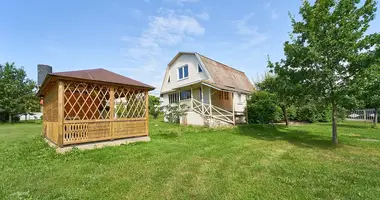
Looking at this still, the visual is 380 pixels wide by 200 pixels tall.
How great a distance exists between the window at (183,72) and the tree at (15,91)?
22.4m

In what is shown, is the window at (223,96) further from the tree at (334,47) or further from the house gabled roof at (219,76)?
the tree at (334,47)

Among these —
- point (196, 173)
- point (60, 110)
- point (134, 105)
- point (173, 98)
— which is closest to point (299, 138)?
point (196, 173)

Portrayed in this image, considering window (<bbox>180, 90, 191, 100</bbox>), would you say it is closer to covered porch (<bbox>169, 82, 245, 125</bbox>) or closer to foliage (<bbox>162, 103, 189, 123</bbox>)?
covered porch (<bbox>169, 82, 245, 125</bbox>)

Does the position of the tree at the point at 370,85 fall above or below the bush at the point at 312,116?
above

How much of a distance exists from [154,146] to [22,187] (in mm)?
4139

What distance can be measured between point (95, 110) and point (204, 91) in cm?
962

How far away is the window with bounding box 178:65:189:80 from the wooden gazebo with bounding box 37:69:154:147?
9068mm

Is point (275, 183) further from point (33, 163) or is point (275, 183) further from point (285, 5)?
point (285, 5)

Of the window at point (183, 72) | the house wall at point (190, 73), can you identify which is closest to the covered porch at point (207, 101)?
the house wall at point (190, 73)

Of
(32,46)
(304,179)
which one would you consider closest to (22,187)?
(304,179)

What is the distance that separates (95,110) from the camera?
7.66 m

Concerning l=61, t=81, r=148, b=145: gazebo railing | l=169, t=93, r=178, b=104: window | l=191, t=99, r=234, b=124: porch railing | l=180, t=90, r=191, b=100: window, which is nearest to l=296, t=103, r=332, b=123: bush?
l=191, t=99, r=234, b=124: porch railing

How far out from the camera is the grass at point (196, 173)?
3.35 m

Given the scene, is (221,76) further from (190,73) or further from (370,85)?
(370,85)
